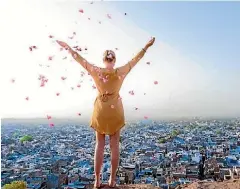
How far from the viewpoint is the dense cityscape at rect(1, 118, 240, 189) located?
6730 millimetres

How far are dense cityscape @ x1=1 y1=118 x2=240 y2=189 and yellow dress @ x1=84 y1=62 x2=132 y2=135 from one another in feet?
10.2

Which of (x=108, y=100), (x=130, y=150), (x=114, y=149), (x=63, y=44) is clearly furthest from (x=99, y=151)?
(x=130, y=150)

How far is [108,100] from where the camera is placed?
2834mm

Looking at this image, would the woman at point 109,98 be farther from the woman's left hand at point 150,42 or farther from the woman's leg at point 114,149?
the woman's left hand at point 150,42

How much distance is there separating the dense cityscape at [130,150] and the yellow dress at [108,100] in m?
3.10

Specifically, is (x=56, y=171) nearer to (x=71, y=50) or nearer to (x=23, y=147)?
(x=23, y=147)

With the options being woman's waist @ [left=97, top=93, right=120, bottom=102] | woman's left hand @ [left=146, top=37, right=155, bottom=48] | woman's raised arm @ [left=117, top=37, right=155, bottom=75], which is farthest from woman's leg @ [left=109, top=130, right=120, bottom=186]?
woman's left hand @ [left=146, top=37, right=155, bottom=48]

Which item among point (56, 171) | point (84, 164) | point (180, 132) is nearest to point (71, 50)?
point (84, 164)

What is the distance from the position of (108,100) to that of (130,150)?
559 cm

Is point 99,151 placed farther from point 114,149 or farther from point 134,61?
point 134,61

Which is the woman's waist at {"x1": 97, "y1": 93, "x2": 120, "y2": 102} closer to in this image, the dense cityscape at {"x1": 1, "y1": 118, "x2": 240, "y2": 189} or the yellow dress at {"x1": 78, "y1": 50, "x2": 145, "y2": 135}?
the yellow dress at {"x1": 78, "y1": 50, "x2": 145, "y2": 135}

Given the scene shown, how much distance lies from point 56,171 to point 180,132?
4.05 meters

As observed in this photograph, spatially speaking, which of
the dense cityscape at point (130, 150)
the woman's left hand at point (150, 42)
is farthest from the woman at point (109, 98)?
the dense cityscape at point (130, 150)

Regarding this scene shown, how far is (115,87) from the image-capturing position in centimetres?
283
